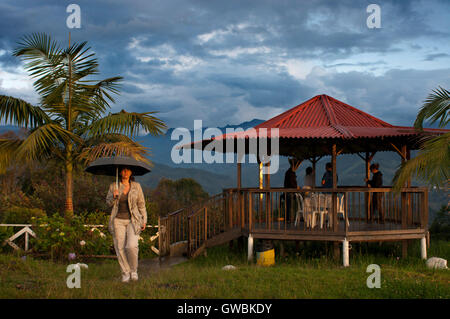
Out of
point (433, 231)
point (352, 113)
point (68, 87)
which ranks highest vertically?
point (68, 87)

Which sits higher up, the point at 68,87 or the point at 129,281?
the point at 68,87

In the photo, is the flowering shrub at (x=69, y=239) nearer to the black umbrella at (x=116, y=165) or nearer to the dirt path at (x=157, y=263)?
the dirt path at (x=157, y=263)

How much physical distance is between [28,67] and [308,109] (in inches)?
354

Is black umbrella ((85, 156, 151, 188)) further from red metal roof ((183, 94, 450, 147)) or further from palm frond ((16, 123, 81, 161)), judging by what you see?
palm frond ((16, 123, 81, 161))

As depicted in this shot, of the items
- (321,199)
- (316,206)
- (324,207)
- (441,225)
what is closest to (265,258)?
(316,206)

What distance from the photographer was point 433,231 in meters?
21.8

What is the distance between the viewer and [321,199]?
1301 cm

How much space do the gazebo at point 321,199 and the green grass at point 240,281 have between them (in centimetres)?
75

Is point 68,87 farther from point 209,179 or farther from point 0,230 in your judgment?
point 209,179

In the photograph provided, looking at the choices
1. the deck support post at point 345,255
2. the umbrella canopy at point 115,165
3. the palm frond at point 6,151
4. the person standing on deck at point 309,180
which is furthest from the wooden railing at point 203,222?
the palm frond at point 6,151

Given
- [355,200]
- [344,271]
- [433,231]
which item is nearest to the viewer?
[344,271]
